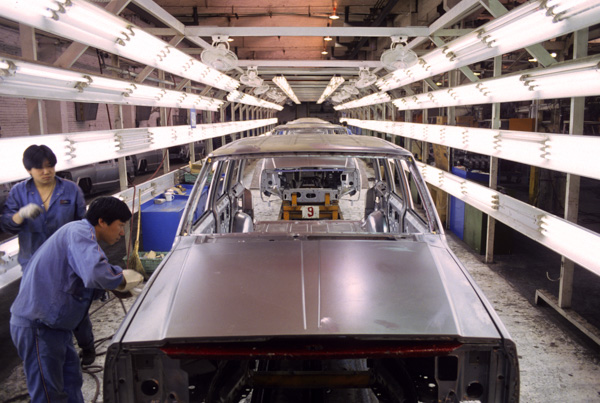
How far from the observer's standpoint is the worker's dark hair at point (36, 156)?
3105 mm

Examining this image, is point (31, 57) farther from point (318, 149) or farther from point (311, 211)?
point (311, 211)

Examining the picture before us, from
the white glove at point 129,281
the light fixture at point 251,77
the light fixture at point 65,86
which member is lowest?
the white glove at point 129,281

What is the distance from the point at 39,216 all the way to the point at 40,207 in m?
0.07

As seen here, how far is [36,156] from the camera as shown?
3.14 meters

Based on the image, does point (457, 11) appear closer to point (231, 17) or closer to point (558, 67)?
point (558, 67)

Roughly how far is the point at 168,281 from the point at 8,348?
2.67m

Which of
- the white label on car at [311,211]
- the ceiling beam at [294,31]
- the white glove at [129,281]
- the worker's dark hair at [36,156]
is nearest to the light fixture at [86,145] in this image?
the worker's dark hair at [36,156]

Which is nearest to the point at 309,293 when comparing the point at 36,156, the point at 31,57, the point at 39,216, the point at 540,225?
the point at 36,156

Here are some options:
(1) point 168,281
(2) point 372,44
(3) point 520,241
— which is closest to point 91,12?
(1) point 168,281

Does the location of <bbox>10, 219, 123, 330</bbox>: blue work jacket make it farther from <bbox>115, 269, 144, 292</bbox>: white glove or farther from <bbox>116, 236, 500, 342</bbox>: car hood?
<bbox>116, 236, 500, 342</bbox>: car hood

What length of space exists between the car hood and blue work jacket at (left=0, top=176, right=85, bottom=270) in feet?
4.83

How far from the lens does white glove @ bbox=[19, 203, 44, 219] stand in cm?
325

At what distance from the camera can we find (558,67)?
11.7 ft

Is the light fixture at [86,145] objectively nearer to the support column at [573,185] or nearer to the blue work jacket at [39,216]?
the blue work jacket at [39,216]
